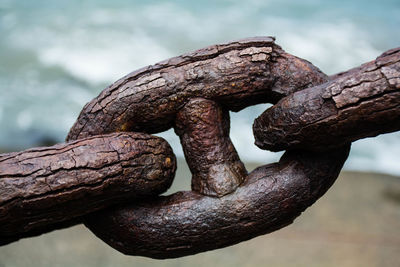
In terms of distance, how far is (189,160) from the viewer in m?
0.95

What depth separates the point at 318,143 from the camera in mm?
848

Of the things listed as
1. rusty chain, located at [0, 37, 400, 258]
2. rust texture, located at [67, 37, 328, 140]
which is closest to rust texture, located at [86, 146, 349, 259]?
rusty chain, located at [0, 37, 400, 258]

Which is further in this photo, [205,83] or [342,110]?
[205,83]

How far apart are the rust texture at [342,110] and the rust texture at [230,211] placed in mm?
55

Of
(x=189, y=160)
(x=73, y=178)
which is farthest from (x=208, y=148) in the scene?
(x=73, y=178)

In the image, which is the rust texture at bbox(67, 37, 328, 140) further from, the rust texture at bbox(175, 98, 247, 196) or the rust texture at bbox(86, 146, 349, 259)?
the rust texture at bbox(86, 146, 349, 259)

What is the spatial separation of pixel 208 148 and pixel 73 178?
0.75 feet

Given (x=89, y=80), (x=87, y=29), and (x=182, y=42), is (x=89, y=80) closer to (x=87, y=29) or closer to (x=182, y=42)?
(x=87, y=29)

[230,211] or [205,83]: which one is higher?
[205,83]

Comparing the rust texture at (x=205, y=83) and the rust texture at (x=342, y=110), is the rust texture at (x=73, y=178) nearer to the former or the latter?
the rust texture at (x=205, y=83)

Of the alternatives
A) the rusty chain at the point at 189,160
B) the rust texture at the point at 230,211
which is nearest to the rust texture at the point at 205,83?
the rusty chain at the point at 189,160

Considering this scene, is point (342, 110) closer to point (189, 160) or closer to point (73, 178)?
point (189, 160)

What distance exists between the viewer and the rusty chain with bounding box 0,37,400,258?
0.84 meters

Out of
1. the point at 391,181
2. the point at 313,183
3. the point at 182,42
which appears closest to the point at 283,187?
the point at 313,183
